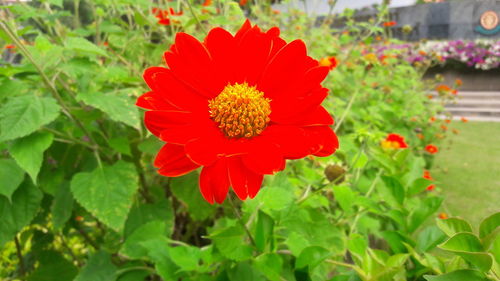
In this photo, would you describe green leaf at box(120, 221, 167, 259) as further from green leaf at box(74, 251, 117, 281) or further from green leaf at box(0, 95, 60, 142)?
green leaf at box(0, 95, 60, 142)

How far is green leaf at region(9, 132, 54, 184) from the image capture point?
2.21ft

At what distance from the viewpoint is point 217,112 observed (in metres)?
0.49

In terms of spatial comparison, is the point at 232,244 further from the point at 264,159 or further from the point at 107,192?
the point at 107,192

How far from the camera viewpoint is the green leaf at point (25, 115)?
2.19ft

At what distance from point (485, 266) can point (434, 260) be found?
136 millimetres

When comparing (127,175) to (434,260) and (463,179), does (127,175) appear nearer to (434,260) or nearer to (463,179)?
(434,260)

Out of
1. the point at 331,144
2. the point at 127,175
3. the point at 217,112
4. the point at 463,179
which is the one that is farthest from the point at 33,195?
the point at 463,179

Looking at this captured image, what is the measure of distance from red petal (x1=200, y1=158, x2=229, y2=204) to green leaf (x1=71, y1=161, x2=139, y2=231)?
15.2 inches

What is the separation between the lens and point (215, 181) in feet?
1.35

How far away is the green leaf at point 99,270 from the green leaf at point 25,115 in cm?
34

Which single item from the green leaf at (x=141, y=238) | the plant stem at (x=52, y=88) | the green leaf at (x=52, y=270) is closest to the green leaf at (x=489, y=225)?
the green leaf at (x=141, y=238)

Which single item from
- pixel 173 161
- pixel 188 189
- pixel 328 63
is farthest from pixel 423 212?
pixel 328 63

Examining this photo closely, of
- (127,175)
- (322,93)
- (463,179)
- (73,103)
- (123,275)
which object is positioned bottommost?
(463,179)

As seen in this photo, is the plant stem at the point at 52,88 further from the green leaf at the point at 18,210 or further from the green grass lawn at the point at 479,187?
the green grass lawn at the point at 479,187
